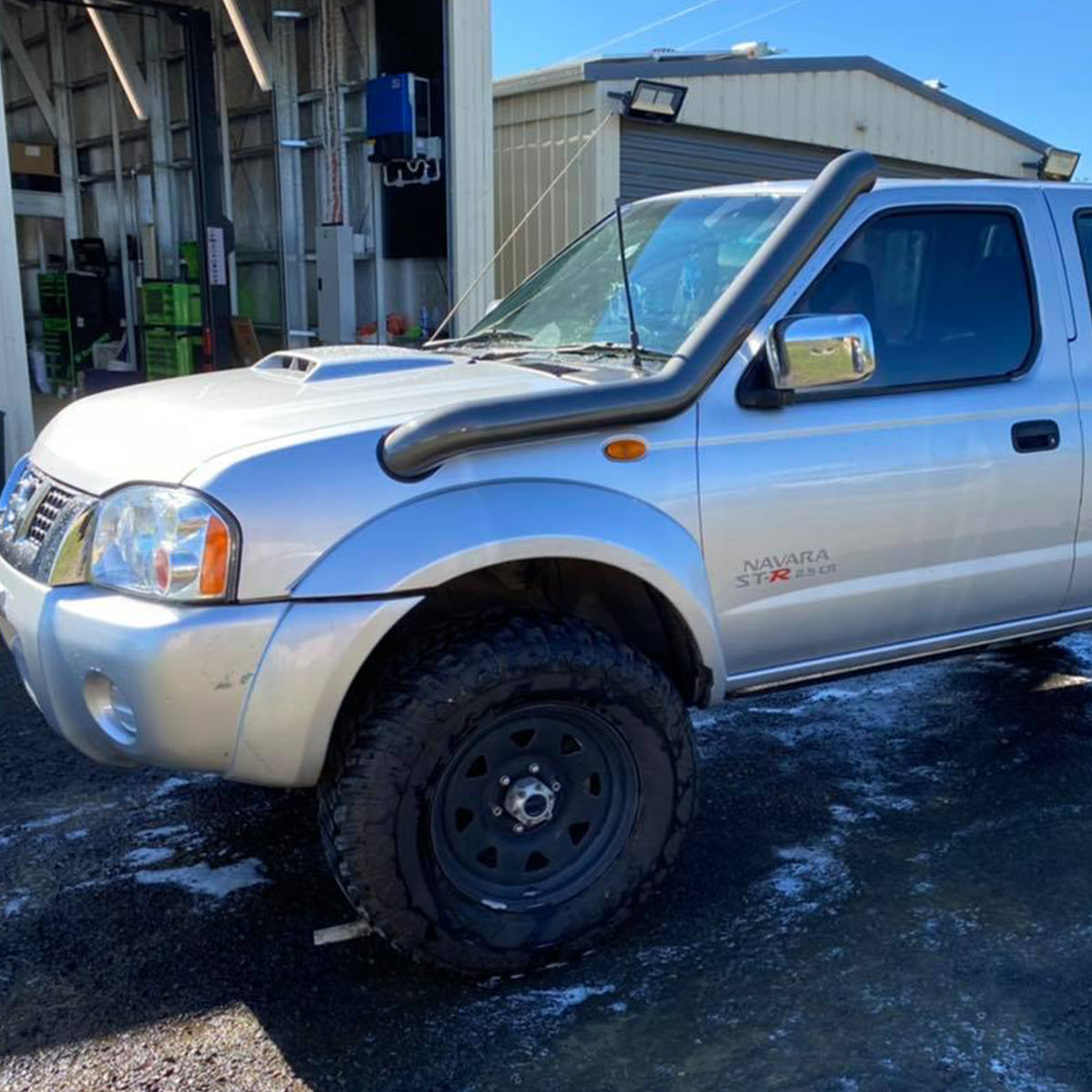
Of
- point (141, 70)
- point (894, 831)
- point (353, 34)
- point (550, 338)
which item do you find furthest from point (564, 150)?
point (894, 831)

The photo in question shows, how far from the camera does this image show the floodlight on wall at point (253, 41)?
40.1 feet

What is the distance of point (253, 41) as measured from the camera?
12258 millimetres

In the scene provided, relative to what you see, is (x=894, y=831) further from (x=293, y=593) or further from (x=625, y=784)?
(x=293, y=593)

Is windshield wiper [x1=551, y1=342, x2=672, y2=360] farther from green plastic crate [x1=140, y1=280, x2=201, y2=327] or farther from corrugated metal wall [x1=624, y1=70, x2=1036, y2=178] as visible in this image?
green plastic crate [x1=140, y1=280, x2=201, y2=327]

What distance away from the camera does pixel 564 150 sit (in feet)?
41.4

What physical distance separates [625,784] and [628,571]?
0.56m

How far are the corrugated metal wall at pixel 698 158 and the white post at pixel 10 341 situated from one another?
6.46 metres

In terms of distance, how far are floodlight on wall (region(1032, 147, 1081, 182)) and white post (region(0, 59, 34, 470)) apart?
13.5 metres

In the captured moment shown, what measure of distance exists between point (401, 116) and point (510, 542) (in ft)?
28.4

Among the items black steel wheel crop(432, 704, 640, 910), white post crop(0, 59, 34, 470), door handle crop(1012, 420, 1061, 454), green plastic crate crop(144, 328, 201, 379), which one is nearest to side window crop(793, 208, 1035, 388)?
door handle crop(1012, 420, 1061, 454)

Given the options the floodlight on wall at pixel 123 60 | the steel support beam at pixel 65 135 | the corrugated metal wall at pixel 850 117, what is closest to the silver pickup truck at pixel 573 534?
the corrugated metal wall at pixel 850 117

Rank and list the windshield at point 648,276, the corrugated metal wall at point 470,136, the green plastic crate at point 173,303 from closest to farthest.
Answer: the windshield at point 648,276 → the corrugated metal wall at point 470,136 → the green plastic crate at point 173,303

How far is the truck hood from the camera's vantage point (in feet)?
9.36

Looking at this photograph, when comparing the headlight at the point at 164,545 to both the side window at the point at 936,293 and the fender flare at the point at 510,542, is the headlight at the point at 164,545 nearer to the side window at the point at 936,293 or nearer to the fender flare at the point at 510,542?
the fender flare at the point at 510,542
